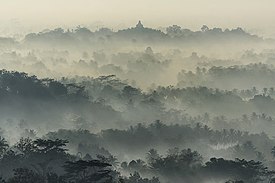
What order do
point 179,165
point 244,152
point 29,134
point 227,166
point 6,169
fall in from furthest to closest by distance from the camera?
point 29,134, point 244,152, point 179,165, point 227,166, point 6,169

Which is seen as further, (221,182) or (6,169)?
(221,182)

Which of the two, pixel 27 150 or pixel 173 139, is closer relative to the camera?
pixel 27 150

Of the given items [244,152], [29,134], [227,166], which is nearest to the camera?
[227,166]

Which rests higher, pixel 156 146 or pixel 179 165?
pixel 156 146

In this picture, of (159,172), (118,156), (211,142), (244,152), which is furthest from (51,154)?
(211,142)

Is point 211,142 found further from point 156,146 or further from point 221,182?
point 221,182

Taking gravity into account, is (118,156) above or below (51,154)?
above

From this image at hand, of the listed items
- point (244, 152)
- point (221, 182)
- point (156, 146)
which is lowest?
point (221, 182)

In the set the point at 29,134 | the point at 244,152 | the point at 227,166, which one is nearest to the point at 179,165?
the point at 227,166

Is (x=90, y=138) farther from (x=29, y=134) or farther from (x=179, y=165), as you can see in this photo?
(x=179, y=165)
